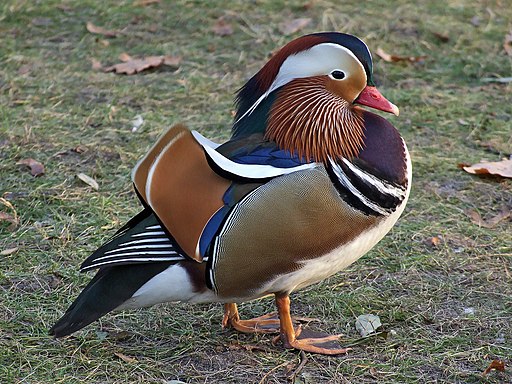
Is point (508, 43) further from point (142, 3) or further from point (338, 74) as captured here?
point (338, 74)

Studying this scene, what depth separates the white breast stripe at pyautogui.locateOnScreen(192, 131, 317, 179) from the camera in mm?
2447

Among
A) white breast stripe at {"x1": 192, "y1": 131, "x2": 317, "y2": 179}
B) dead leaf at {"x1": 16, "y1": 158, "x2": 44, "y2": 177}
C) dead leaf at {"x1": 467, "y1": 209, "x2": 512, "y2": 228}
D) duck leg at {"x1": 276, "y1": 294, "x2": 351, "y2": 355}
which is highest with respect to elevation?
white breast stripe at {"x1": 192, "y1": 131, "x2": 317, "y2": 179}

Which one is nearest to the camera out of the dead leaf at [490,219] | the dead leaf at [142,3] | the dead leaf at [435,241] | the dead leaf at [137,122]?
the dead leaf at [435,241]

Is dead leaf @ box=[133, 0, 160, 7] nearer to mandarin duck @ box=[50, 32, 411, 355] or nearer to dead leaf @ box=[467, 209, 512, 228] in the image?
dead leaf @ box=[467, 209, 512, 228]

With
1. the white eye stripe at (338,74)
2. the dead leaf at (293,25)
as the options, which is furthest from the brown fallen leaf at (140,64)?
the white eye stripe at (338,74)

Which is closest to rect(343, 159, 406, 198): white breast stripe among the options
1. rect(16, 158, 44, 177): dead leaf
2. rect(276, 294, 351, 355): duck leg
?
rect(276, 294, 351, 355): duck leg

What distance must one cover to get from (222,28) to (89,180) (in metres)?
2.24

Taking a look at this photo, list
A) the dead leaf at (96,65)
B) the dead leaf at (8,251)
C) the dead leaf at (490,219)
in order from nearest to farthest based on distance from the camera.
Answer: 1. the dead leaf at (8,251)
2. the dead leaf at (490,219)
3. the dead leaf at (96,65)

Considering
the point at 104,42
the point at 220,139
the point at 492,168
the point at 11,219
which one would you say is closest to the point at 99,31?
the point at 104,42

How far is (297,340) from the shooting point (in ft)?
9.02

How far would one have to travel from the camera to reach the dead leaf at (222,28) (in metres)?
5.69

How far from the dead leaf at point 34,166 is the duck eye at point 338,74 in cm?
172

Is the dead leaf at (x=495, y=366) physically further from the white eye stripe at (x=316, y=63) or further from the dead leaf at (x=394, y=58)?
the dead leaf at (x=394, y=58)

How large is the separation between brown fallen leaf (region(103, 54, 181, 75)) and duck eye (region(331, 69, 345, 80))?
8.75ft
